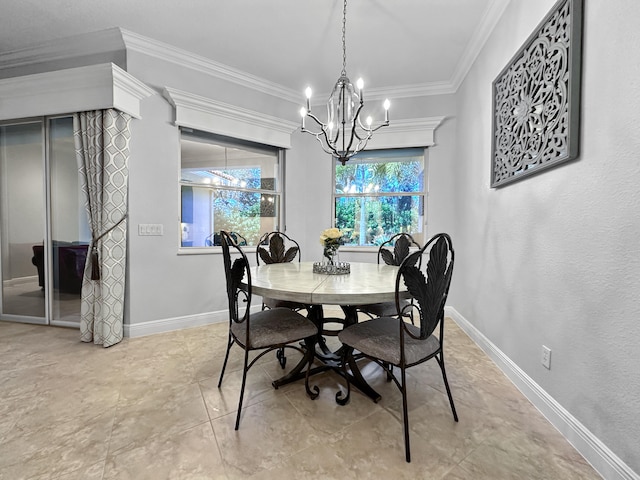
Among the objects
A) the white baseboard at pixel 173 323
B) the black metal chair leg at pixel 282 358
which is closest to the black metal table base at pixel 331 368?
the black metal chair leg at pixel 282 358

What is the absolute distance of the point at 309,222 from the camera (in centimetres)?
370

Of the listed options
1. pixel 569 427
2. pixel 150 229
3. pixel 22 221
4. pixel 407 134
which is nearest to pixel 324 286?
pixel 569 427

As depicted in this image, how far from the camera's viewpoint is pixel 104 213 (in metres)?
2.43

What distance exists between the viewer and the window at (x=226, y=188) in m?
2.99

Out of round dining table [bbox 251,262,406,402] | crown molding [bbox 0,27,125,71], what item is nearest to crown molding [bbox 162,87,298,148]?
crown molding [bbox 0,27,125,71]

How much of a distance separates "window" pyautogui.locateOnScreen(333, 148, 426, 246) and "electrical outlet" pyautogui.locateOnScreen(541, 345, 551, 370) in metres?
2.04

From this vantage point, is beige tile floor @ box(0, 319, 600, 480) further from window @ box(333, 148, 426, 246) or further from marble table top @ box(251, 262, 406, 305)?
window @ box(333, 148, 426, 246)

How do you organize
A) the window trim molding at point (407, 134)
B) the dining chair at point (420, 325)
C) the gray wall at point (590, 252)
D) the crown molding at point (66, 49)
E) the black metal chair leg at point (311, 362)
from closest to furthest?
the gray wall at point (590, 252)
the dining chair at point (420, 325)
the black metal chair leg at point (311, 362)
the crown molding at point (66, 49)
the window trim molding at point (407, 134)

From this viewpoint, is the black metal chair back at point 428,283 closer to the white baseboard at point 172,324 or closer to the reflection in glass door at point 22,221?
the white baseboard at point 172,324

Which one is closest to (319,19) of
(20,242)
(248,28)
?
(248,28)

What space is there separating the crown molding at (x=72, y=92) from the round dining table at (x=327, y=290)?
6.36 feet

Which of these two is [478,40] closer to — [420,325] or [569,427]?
[420,325]

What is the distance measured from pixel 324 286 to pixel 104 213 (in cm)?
215

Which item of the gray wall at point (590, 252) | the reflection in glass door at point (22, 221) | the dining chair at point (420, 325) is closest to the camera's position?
the gray wall at point (590, 252)
